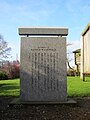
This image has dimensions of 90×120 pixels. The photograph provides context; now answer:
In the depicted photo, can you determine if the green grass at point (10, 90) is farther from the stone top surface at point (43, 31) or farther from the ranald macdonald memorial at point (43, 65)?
the stone top surface at point (43, 31)

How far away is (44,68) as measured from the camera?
8.34 m

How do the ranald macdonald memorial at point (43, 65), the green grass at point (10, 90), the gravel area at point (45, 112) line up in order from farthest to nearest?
1. the green grass at point (10, 90)
2. the ranald macdonald memorial at point (43, 65)
3. the gravel area at point (45, 112)

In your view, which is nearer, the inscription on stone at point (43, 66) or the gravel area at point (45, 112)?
the gravel area at point (45, 112)

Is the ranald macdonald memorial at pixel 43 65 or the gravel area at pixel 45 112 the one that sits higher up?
the ranald macdonald memorial at pixel 43 65

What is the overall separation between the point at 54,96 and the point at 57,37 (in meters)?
1.61

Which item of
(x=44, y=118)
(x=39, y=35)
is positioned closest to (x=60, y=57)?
(x=39, y=35)

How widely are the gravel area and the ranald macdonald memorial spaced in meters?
0.56

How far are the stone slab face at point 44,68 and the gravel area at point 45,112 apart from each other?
550 mm

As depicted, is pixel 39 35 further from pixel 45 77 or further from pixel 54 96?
pixel 54 96

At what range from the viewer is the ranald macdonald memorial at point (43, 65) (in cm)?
832

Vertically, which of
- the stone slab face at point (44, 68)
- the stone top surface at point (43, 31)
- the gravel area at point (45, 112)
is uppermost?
the stone top surface at point (43, 31)

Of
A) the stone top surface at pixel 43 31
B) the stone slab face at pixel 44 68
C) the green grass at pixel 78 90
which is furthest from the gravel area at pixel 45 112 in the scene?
the green grass at pixel 78 90

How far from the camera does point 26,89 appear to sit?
27.3 feet

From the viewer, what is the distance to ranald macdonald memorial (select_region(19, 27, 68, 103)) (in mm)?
8320
